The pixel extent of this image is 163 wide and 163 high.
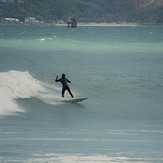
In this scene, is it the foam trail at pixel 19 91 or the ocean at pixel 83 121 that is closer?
the ocean at pixel 83 121

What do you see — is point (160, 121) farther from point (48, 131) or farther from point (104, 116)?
point (48, 131)

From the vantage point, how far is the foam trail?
718 inches

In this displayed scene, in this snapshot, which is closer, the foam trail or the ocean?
the ocean

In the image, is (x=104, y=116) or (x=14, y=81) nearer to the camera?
(x=104, y=116)

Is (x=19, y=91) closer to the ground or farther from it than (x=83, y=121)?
farther from it

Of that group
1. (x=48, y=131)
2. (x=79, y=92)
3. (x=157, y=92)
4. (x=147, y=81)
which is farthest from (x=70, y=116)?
(x=147, y=81)

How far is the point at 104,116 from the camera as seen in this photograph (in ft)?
57.0

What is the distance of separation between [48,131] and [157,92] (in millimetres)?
11977

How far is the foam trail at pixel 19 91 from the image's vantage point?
1824cm

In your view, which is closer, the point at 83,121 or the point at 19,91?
the point at 83,121

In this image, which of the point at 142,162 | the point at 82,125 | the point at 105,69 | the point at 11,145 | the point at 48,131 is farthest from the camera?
the point at 105,69

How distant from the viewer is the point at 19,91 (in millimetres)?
22203

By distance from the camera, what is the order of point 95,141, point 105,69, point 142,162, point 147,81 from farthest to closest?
point 105,69, point 147,81, point 95,141, point 142,162

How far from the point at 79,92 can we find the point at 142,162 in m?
13.7
